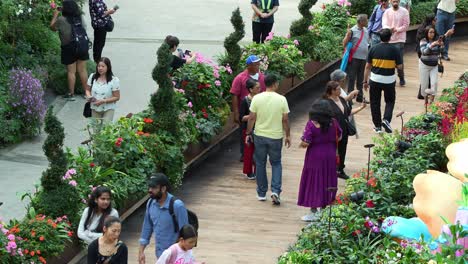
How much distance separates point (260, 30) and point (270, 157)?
5.75 meters

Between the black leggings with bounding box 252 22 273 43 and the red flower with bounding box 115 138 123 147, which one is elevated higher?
the red flower with bounding box 115 138 123 147

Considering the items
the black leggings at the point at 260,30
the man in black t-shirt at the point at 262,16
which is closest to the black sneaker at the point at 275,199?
the man in black t-shirt at the point at 262,16

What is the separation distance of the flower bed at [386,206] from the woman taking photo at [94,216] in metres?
1.81

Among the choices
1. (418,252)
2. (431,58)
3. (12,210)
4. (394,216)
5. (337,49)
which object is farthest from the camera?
(337,49)

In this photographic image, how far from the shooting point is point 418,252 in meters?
9.41

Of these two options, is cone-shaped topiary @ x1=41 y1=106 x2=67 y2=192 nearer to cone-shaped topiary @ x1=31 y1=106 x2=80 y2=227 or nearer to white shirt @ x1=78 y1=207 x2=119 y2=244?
cone-shaped topiary @ x1=31 y1=106 x2=80 y2=227

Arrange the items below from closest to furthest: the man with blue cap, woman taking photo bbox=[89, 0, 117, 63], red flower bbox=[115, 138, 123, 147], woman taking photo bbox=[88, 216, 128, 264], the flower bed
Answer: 1. woman taking photo bbox=[88, 216, 128, 264]
2. the flower bed
3. red flower bbox=[115, 138, 123, 147]
4. the man with blue cap
5. woman taking photo bbox=[89, 0, 117, 63]

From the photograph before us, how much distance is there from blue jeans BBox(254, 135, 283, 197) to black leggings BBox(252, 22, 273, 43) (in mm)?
5641

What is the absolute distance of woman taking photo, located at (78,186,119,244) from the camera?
1019 centimetres

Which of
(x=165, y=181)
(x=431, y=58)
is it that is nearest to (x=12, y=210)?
(x=165, y=181)

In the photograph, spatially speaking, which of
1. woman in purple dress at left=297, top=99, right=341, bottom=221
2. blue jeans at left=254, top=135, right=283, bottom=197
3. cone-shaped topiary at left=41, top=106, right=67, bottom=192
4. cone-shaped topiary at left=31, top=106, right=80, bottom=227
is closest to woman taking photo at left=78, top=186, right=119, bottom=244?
cone-shaped topiary at left=31, top=106, right=80, bottom=227

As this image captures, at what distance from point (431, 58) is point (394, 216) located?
21.5 ft

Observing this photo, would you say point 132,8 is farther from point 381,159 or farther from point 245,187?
point 381,159

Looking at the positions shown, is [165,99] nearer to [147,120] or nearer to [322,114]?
[147,120]
